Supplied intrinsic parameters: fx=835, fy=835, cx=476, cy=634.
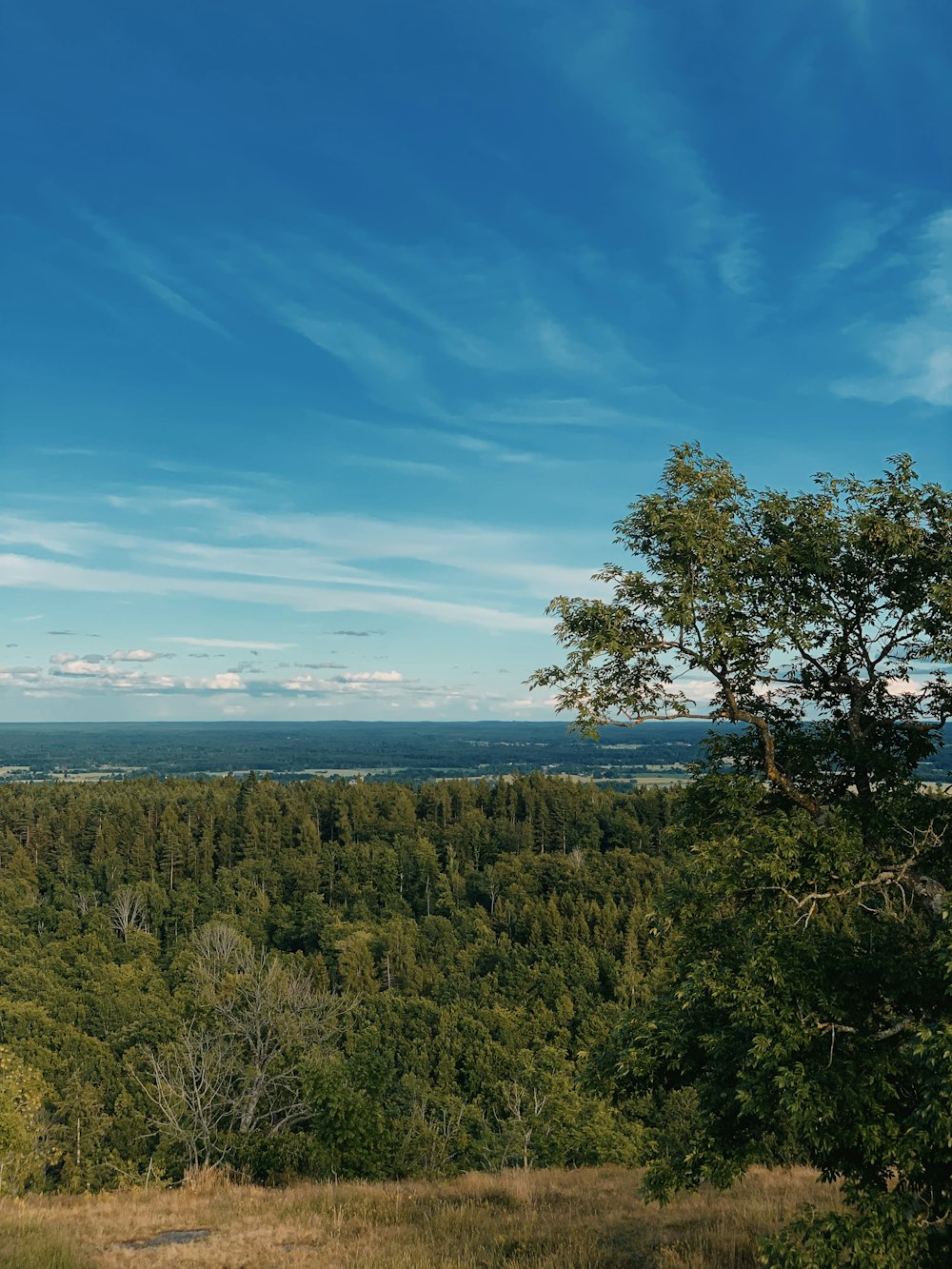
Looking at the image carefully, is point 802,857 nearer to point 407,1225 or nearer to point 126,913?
point 407,1225

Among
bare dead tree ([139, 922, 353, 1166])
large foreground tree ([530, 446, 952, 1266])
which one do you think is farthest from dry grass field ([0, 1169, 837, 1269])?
bare dead tree ([139, 922, 353, 1166])

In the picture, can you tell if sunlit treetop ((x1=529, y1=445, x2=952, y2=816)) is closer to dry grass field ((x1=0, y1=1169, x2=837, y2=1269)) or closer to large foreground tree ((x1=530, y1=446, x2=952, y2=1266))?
large foreground tree ((x1=530, y1=446, x2=952, y2=1266))

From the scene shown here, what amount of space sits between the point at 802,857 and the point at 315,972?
367 ft

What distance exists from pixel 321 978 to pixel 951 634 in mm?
111200

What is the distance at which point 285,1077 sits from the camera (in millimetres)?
50219

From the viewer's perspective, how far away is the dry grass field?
14.9 metres

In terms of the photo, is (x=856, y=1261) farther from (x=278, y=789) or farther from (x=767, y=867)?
(x=278, y=789)

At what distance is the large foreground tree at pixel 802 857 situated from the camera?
405 inches

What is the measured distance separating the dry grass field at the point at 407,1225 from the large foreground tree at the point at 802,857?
428 centimetres

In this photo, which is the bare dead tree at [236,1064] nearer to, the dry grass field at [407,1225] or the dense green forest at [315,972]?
the dense green forest at [315,972]

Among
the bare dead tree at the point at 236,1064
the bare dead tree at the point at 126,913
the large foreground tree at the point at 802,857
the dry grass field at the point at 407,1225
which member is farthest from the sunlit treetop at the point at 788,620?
the bare dead tree at the point at 126,913

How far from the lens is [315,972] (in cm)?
11262

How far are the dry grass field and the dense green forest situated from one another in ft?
20.8

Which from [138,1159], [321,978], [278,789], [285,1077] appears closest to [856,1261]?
[285,1077]
